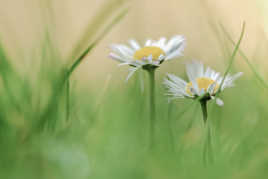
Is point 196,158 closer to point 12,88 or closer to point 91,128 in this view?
point 91,128

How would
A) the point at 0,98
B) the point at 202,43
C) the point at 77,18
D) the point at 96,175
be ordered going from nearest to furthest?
the point at 96,175
the point at 0,98
the point at 202,43
the point at 77,18

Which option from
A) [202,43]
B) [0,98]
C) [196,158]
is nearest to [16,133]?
[0,98]

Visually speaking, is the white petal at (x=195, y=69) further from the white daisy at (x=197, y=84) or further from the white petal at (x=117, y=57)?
the white petal at (x=117, y=57)

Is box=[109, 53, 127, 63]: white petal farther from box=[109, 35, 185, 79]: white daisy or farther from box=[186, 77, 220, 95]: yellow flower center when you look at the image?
box=[186, 77, 220, 95]: yellow flower center

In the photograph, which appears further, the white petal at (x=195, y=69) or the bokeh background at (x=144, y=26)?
the bokeh background at (x=144, y=26)

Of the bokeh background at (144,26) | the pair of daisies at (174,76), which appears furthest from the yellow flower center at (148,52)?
the bokeh background at (144,26)

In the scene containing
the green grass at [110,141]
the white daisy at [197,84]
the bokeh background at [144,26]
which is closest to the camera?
the green grass at [110,141]
